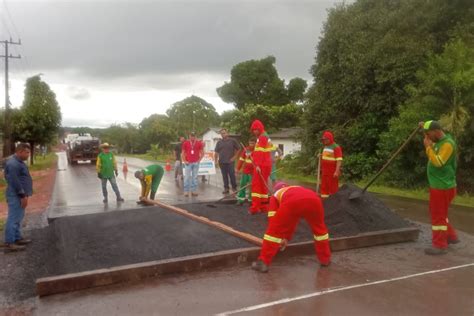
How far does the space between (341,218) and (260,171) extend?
6.14 feet

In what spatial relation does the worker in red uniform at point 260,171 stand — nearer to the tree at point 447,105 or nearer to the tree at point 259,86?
the tree at point 447,105

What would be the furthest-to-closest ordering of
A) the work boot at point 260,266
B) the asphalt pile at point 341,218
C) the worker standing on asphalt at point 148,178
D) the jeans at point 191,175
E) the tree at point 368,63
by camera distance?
the tree at point 368,63 < the jeans at point 191,175 < the worker standing on asphalt at point 148,178 < the asphalt pile at point 341,218 < the work boot at point 260,266

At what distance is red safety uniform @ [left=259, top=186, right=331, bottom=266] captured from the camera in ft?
17.1

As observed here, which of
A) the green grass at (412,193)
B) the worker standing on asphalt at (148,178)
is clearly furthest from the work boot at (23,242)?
the green grass at (412,193)

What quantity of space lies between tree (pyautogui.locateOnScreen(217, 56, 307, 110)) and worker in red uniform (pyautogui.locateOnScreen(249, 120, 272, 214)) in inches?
1785

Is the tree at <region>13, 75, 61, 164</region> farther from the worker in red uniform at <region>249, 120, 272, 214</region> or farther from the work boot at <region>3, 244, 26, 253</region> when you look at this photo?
the worker in red uniform at <region>249, 120, 272, 214</region>

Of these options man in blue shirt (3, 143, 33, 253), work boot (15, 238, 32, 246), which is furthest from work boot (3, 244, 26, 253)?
work boot (15, 238, 32, 246)

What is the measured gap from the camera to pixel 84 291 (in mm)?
4871

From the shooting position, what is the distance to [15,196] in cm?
702

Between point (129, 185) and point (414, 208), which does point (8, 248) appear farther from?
point (129, 185)

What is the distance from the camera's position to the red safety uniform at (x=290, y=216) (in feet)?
17.1

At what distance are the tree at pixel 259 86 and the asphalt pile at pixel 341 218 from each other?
46.1m

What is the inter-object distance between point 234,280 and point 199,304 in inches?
30.8

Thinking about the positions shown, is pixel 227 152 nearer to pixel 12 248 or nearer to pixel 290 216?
pixel 12 248
